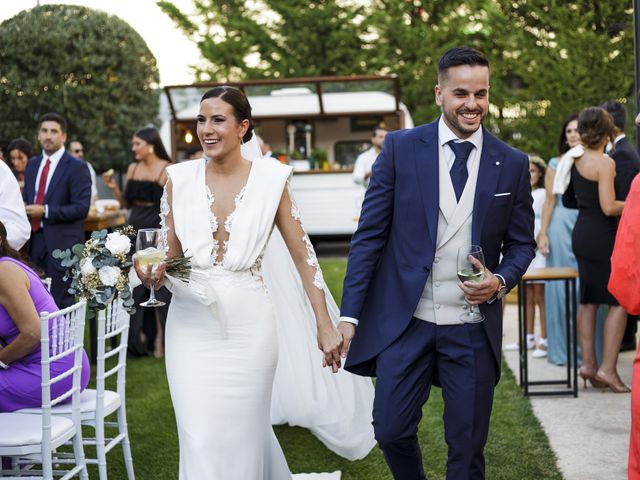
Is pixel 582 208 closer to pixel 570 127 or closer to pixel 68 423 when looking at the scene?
pixel 570 127

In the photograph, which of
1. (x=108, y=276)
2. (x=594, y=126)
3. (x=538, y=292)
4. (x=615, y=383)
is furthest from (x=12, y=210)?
(x=538, y=292)

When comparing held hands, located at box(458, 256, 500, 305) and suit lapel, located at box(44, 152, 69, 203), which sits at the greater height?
suit lapel, located at box(44, 152, 69, 203)

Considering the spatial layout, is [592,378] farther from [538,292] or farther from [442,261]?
[442,261]

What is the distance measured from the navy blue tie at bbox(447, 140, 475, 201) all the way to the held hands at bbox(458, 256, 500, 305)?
0.36 m

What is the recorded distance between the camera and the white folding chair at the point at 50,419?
3.98 metres

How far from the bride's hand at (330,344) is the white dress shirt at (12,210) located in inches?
104

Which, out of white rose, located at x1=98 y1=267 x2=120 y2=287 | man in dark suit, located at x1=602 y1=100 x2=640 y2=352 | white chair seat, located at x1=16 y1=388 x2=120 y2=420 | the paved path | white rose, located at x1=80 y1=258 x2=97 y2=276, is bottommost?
the paved path

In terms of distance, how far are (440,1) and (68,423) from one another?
24297mm

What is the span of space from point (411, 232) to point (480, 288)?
1.24 feet

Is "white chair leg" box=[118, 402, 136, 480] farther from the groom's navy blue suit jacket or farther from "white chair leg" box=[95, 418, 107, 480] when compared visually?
the groom's navy blue suit jacket

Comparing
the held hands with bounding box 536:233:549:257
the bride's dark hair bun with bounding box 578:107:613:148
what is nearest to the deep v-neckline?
the bride's dark hair bun with bounding box 578:107:613:148

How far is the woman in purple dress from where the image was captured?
4262 mm

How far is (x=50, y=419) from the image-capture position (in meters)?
4.09

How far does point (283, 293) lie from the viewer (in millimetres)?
5734
